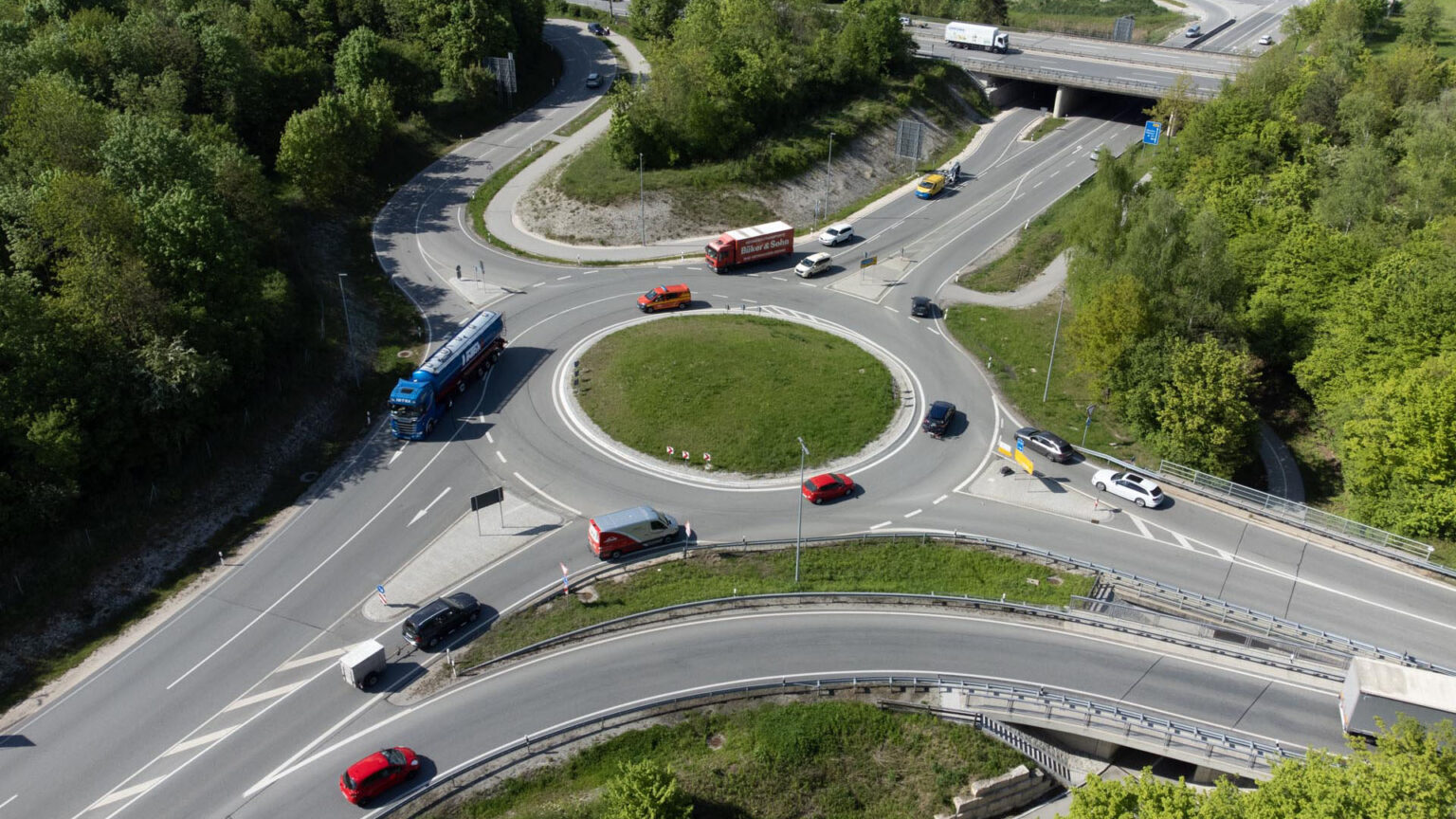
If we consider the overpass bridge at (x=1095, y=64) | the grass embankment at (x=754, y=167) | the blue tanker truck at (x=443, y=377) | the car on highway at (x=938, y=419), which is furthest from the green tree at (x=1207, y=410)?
the overpass bridge at (x=1095, y=64)

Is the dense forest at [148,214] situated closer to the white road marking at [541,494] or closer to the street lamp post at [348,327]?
the street lamp post at [348,327]

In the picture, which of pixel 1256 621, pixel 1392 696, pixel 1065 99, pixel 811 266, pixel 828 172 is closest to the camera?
pixel 1392 696

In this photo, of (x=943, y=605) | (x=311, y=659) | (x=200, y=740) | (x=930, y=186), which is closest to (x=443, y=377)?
(x=311, y=659)

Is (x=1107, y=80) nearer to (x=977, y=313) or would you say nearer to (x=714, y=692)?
(x=977, y=313)

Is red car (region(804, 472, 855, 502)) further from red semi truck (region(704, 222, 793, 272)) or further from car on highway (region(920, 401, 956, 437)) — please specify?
red semi truck (region(704, 222, 793, 272))

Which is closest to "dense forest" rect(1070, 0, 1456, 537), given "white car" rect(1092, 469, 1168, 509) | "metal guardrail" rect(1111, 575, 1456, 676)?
"white car" rect(1092, 469, 1168, 509)

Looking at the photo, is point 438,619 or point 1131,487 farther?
point 1131,487

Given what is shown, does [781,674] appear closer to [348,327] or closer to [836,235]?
[348,327]
